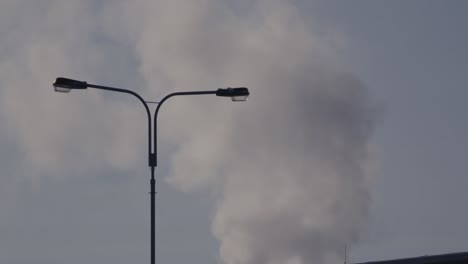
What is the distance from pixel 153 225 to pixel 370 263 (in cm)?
799

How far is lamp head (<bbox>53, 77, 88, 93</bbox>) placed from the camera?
1984 cm

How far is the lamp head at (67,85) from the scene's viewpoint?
19844 mm

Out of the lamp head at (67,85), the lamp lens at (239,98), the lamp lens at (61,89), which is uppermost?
the lamp head at (67,85)

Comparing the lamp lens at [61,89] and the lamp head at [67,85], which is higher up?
the lamp head at [67,85]

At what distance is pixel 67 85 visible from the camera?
20000 mm

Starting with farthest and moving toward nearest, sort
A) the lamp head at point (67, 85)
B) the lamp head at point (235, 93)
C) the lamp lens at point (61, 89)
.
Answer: the lamp head at point (235, 93)
the lamp lens at point (61, 89)
the lamp head at point (67, 85)

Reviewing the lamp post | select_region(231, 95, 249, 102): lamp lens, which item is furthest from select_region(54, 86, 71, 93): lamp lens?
select_region(231, 95, 249, 102): lamp lens

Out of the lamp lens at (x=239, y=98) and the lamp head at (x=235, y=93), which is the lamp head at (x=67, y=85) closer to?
the lamp head at (x=235, y=93)

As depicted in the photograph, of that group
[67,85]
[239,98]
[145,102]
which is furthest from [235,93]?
[67,85]

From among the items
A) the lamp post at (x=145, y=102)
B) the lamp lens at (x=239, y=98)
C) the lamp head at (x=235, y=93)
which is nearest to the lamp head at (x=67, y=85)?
the lamp post at (x=145, y=102)

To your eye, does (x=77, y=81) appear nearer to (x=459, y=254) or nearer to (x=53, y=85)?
(x=53, y=85)

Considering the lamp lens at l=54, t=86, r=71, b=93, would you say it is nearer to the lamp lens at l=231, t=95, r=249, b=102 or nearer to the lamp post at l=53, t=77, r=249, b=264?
the lamp post at l=53, t=77, r=249, b=264

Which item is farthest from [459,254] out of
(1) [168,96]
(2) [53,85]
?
(2) [53,85]

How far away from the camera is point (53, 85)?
65.5ft
